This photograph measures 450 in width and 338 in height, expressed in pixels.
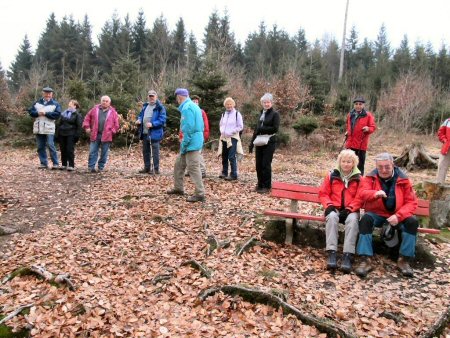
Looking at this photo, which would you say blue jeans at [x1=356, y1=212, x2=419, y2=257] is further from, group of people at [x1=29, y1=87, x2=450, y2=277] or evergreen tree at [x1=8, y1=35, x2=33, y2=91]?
evergreen tree at [x1=8, y1=35, x2=33, y2=91]

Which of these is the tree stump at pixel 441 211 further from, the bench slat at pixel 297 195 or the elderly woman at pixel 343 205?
the bench slat at pixel 297 195

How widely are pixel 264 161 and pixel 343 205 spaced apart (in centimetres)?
295

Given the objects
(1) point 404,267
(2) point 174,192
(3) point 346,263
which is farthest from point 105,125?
(1) point 404,267

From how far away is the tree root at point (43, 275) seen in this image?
15.0ft

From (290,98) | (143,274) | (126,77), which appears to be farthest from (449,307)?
(126,77)

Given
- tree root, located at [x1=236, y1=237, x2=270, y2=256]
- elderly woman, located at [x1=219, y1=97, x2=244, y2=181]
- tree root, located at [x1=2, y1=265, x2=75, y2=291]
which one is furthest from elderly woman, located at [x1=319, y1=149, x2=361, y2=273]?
elderly woman, located at [x1=219, y1=97, x2=244, y2=181]

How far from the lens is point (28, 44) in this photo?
45969 mm

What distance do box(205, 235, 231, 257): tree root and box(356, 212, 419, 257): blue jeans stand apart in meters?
1.83

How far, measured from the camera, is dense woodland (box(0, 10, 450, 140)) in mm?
19000

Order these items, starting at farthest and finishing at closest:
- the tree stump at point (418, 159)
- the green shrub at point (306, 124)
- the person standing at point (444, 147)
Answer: the green shrub at point (306, 124), the tree stump at point (418, 159), the person standing at point (444, 147)

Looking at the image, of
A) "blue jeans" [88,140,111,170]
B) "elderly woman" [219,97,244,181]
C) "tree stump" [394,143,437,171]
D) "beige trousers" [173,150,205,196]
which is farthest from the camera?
"tree stump" [394,143,437,171]

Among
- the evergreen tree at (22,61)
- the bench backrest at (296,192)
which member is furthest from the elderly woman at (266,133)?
the evergreen tree at (22,61)

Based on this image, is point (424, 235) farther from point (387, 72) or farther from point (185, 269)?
point (387, 72)

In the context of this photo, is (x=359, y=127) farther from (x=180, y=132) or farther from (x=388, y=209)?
(x=180, y=132)
